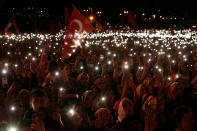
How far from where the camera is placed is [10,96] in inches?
232

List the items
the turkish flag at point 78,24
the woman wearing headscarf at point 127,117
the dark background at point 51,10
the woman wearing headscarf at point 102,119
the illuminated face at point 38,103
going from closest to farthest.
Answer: the woman wearing headscarf at point 127,117
the woman wearing headscarf at point 102,119
the illuminated face at point 38,103
the turkish flag at point 78,24
the dark background at point 51,10

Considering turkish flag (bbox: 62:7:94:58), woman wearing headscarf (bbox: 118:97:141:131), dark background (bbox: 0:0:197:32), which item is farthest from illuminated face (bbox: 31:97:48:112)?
dark background (bbox: 0:0:197:32)

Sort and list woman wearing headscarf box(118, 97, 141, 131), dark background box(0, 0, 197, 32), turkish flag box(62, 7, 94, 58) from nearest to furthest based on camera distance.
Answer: woman wearing headscarf box(118, 97, 141, 131) → turkish flag box(62, 7, 94, 58) → dark background box(0, 0, 197, 32)

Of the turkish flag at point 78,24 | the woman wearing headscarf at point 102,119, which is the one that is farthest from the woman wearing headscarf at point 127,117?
the turkish flag at point 78,24

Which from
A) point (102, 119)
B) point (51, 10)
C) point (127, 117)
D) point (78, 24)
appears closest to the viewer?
point (127, 117)

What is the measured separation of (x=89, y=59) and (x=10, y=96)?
5.79 m

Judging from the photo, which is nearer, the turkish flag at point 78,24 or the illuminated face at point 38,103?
the illuminated face at point 38,103

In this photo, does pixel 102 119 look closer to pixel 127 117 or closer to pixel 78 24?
pixel 127 117

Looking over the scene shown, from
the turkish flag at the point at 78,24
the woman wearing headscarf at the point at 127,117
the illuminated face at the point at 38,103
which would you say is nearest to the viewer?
the woman wearing headscarf at the point at 127,117

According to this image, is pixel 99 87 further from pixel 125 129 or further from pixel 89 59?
pixel 89 59

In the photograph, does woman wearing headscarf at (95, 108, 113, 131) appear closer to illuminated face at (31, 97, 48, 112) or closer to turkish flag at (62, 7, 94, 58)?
illuminated face at (31, 97, 48, 112)

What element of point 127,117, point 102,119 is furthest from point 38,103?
point 127,117

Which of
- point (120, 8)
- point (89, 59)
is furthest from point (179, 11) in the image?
point (89, 59)

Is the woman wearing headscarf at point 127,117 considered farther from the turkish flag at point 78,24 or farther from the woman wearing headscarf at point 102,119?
the turkish flag at point 78,24
